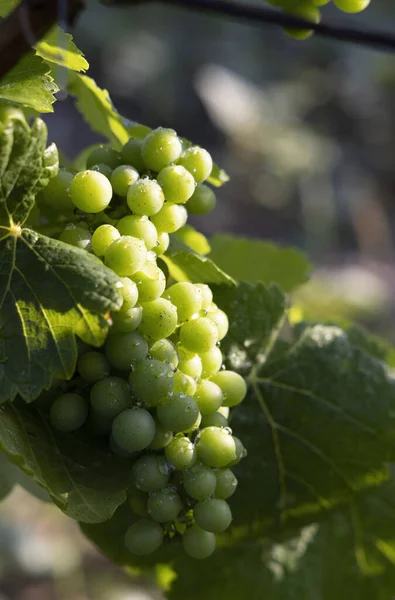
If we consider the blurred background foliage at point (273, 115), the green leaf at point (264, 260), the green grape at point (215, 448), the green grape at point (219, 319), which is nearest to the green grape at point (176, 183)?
the green grape at point (219, 319)

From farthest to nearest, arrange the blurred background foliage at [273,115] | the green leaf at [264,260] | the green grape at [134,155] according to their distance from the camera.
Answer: the blurred background foliage at [273,115] < the green leaf at [264,260] < the green grape at [134,155]

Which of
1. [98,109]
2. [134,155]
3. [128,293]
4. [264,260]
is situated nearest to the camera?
[128,293]

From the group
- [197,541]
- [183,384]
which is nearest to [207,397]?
[183,384]

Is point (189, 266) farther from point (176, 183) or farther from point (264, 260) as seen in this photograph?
point (264, 260)

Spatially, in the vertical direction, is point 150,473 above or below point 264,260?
above

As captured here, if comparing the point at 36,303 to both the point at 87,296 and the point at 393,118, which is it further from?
the point at 393,118

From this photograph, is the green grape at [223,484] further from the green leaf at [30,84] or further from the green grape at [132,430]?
the green leaf at [30,84]
